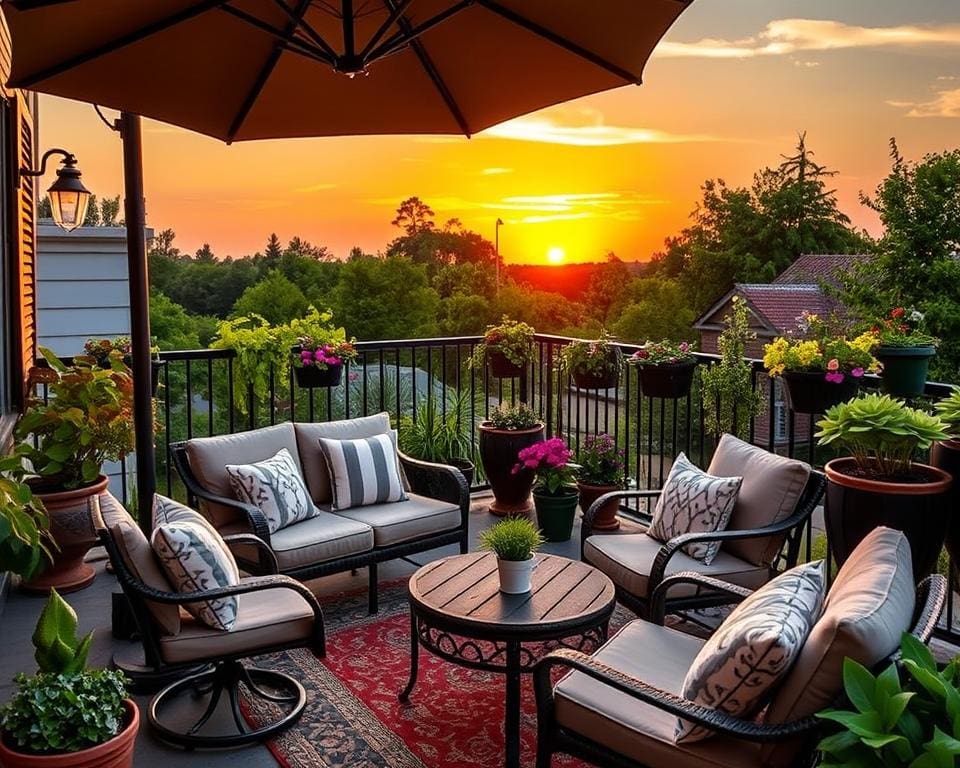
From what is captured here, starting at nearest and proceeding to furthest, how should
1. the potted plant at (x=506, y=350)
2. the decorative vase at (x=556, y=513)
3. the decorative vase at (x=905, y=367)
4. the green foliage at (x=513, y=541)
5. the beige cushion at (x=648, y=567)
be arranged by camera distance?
the green foliage at (x=513, y=541) → the beige cushion at (x=648, y=567) → the decorative vase at (x=905, y=367) → the decorative vase at (x=556, y=513) → the potted plant at (x=506, y=350)

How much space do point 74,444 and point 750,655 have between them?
344 cm

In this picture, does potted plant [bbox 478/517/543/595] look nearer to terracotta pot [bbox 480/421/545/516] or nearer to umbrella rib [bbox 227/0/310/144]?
umbrella rib [bbox 227/0/310/144]

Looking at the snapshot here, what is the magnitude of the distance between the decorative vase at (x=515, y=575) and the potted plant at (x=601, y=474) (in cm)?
212

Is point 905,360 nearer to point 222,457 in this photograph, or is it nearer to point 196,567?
point 196,567

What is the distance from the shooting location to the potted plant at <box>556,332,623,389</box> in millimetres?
5297

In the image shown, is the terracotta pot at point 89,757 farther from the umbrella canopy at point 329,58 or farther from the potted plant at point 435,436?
the potted plant at point 435,436

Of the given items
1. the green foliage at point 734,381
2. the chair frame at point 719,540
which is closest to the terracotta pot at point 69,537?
the chair frame at point 719,540

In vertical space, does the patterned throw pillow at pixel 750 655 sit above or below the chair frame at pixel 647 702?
above

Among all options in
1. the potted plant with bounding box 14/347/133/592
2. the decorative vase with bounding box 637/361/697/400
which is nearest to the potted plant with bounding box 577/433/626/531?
the decorative vase with bounding box 637/361/697/400

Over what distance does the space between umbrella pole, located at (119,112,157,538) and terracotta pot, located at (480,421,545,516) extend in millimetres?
2401

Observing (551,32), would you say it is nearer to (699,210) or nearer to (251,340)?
(251,340)

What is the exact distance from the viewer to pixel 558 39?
2740 millimetres

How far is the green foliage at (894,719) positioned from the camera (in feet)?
5.30

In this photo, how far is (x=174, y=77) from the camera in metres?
2.84
